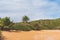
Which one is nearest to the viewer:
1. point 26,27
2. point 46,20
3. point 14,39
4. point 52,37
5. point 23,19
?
point 14,39

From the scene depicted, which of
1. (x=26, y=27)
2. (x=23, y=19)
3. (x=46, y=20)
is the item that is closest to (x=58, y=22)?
(x=46, y=20)

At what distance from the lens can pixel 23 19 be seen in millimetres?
41156

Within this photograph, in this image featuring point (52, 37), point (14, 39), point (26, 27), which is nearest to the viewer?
point (14, 39)

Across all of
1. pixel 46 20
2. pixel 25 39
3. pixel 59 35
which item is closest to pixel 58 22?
pixel 46 20

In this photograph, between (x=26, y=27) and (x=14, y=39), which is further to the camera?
(x=26, y=27)

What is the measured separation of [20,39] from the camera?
20.1 meters

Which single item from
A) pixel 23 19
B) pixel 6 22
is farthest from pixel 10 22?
pixel 23 19

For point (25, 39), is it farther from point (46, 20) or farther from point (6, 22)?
point (46, 20)

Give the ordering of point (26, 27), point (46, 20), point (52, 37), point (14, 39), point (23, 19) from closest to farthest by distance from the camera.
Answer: point (14, 39), point (52, 37), point (26, 27), point (23, 19), point (46, 20)

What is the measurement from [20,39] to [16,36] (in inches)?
41.8

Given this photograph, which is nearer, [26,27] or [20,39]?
[20,39]

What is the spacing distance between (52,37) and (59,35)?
120 centimetres

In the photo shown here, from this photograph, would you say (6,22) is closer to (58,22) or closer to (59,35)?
(59,35)

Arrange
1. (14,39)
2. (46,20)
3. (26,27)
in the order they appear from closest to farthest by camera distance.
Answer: (14,39) → (26,27) → (46,20)
